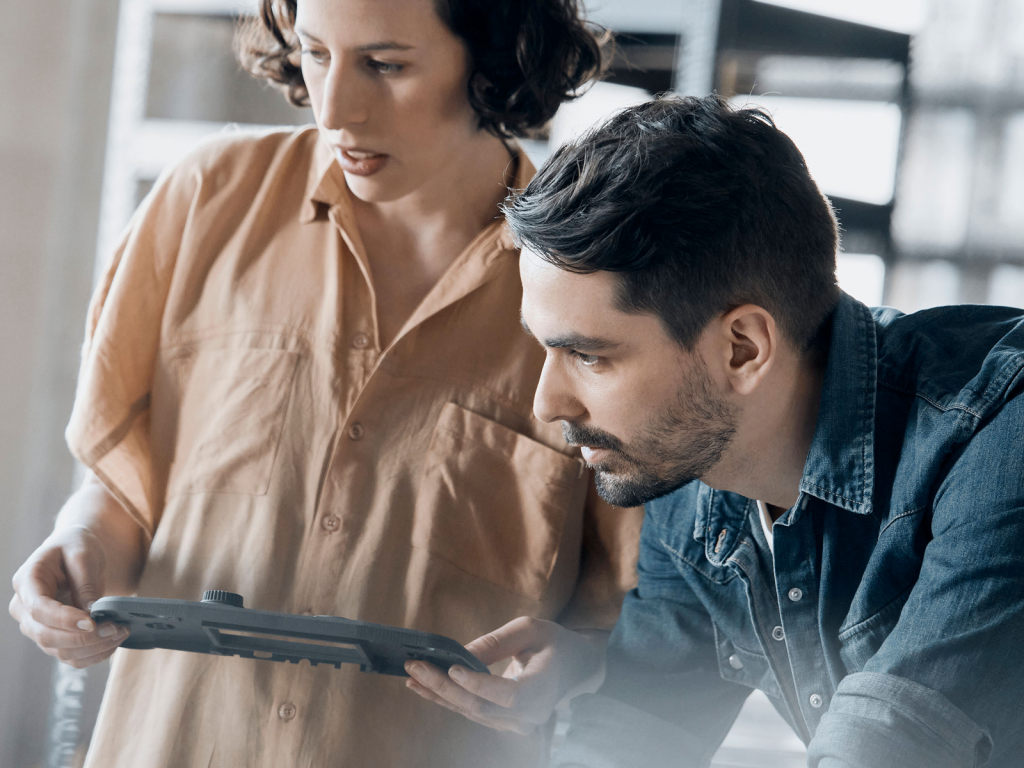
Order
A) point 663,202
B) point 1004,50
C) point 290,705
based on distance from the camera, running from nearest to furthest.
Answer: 1. point 663,202
2. point 290,705
3. point 1004,50

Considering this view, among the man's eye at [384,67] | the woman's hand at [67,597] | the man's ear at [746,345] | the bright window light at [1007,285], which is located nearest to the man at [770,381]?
the man's ear at [746,345]

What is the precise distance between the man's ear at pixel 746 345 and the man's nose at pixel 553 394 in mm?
141

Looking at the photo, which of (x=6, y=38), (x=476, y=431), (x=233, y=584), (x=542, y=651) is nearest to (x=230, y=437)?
(x=233, y=584)

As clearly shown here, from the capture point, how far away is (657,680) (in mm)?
980

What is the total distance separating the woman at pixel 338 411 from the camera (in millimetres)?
902

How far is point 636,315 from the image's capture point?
78cm

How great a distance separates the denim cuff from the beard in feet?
0.82

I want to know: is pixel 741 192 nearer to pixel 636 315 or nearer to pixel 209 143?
pixel 636 315

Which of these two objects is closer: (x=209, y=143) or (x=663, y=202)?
(x=663, y=202)

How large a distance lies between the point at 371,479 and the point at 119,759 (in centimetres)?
39

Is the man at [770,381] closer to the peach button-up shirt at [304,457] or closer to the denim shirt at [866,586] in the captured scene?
the denim shirt at [866,586]

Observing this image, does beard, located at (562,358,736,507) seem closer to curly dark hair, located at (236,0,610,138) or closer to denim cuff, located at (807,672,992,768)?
denim cuff, located at (807,672,992,768)

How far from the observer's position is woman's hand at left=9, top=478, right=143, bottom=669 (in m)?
0.81

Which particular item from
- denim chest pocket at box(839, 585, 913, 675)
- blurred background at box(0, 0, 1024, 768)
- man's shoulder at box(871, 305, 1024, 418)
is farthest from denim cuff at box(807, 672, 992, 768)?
blurred background at box(0, 0, 1024, 768)
